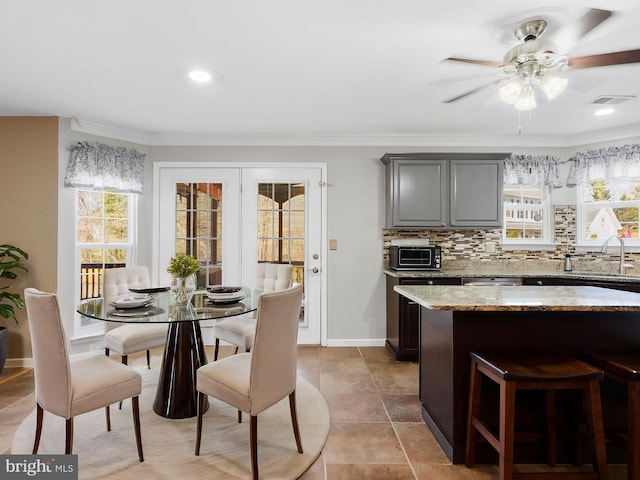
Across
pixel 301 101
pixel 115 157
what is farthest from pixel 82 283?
pixel 301 101

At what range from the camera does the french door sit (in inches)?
153

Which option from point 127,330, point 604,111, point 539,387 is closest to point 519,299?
point 539,387

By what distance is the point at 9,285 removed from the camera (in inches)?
127

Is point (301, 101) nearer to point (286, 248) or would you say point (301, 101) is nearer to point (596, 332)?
point (286, 248)

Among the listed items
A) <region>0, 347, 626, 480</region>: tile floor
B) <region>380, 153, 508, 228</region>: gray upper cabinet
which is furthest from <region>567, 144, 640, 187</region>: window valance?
<region>0, 347, 626, 480</region>: tile floor

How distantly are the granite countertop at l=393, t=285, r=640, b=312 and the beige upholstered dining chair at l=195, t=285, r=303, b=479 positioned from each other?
0.75m

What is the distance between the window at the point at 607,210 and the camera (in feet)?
12.3

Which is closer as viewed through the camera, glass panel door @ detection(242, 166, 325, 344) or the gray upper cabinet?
the gray upper cabinet

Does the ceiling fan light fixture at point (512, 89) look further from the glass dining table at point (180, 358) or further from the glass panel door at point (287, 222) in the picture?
the glass panel door at point (287, 222)

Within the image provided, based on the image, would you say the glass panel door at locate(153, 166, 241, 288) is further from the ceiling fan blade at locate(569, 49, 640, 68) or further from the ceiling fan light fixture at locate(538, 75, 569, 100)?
the ceiling fan blade at locate(569, 49, 640, 68)

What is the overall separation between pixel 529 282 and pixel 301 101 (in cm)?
285

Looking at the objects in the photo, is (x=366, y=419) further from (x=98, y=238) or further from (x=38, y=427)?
(x=98, y=238)

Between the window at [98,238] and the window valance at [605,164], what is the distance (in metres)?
5.05

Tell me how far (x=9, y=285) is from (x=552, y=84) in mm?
4601
